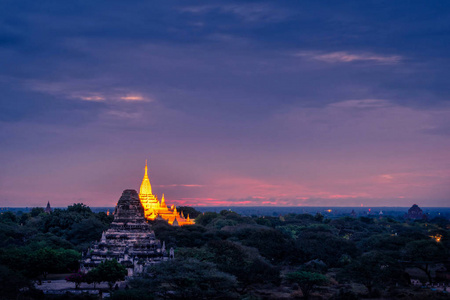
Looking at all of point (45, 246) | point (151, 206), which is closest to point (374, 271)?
point (45, 246)

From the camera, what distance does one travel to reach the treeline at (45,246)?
4803 cm

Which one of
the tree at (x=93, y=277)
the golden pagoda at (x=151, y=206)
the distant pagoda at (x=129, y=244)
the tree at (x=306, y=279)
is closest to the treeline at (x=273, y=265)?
the tree at (x=306, y=279)

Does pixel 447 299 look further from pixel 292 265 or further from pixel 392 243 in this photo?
pixel 392 243

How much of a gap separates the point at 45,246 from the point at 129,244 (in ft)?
50.3

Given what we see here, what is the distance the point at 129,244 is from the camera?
2579 inches

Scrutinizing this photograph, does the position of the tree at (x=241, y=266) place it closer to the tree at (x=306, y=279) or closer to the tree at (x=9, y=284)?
the tree at (x=306, y=279)

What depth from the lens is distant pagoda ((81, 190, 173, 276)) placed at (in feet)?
204

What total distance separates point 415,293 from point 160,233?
1891 inches

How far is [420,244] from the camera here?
7244 centimetres

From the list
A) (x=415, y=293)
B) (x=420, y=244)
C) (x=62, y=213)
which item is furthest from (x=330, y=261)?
(x=62, y=213)

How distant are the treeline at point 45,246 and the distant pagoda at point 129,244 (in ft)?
11.7

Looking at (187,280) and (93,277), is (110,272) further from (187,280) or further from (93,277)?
(187,280)

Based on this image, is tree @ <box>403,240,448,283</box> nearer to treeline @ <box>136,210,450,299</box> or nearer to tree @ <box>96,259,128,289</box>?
treeline @ <box>136,210,450,299</box>

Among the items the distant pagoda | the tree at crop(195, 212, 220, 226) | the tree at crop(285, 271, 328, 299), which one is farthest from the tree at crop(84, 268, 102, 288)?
the tree at crop(195, 212, 220, 226)
